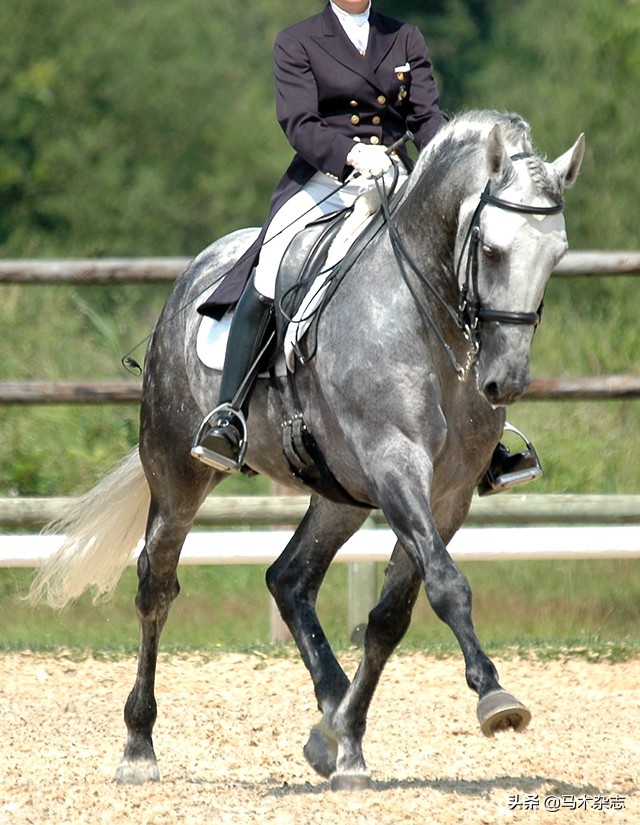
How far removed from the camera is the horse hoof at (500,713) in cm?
413

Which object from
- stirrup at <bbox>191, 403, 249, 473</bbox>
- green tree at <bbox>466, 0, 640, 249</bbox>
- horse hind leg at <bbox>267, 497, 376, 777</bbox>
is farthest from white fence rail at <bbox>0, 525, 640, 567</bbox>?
green tree at <bbox>466, 0, 640, 249</bbox>

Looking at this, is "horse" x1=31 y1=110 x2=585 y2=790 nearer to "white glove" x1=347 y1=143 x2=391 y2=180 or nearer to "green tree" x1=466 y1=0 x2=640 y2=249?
"white glove" x1=347 y1=143 x2=391 y2=180

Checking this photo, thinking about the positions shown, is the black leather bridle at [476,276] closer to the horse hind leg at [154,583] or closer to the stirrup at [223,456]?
the stirrup at [223,456]

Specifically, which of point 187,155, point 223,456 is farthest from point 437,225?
point 187,155

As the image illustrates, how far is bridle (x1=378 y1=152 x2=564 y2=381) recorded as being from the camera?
436 centimetres

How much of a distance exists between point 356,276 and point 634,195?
14.6 meters

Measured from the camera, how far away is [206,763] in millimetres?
5797

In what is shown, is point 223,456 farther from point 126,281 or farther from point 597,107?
point 597,107

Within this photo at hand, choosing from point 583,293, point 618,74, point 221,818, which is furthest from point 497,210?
point 618,74

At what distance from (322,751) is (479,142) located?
85.9 inches

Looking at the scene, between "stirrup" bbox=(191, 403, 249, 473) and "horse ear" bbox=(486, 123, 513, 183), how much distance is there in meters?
1.37

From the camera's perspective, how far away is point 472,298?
4480 millimetres

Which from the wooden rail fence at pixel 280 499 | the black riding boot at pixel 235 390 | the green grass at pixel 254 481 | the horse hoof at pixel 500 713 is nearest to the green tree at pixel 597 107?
the green grass at pixel 254 481

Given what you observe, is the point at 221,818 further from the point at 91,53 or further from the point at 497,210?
the point at 91,53
